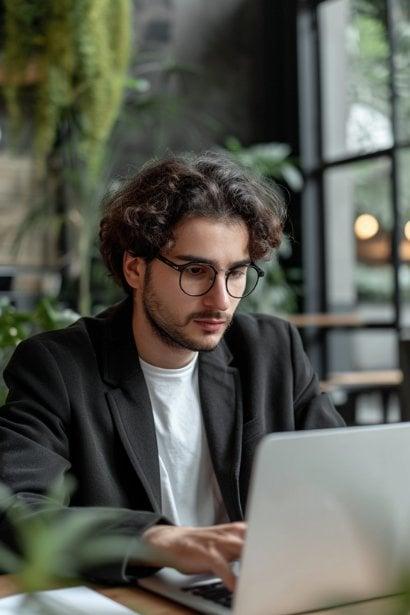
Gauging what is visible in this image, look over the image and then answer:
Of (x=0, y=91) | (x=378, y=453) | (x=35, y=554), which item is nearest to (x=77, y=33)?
(x=0, y=91)

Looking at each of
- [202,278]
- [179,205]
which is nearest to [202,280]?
[202,278]

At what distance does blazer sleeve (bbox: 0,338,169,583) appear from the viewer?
133 centimetres

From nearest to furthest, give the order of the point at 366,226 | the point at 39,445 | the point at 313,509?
the point at 313,509 < the point at 39,445 < the point at 366,226

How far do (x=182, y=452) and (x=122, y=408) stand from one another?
15 cm

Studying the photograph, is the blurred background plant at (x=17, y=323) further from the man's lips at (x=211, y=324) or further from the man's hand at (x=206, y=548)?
the man's hand at (x=206, y=548)

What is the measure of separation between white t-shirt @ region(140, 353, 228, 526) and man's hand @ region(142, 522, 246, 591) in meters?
0.59

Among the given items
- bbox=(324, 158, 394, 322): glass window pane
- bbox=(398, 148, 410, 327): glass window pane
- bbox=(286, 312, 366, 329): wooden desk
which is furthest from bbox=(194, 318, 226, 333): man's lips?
bbox=(324, 158, 394, 322): glass window pane

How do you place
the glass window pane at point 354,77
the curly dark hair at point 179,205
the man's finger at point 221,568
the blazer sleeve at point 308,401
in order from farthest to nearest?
the glass window pane at point 354,77 < the blazer sleeve at point 308,401 < the curly dark hair at point 179,205 < the man's finger at point 221,568

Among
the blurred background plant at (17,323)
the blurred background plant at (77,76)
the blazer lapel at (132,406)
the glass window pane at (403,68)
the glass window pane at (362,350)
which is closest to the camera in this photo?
the blazer lapel at (132,406)

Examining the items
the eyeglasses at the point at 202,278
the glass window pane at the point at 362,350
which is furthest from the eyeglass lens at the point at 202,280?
the glass window pane at the point at 362,350

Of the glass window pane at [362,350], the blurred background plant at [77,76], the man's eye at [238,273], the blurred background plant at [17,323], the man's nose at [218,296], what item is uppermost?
the blurred background plant at [77,76]

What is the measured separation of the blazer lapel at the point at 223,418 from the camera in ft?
6.04

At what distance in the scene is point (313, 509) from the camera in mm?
1039

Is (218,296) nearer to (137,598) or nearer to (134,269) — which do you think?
(134,269)
